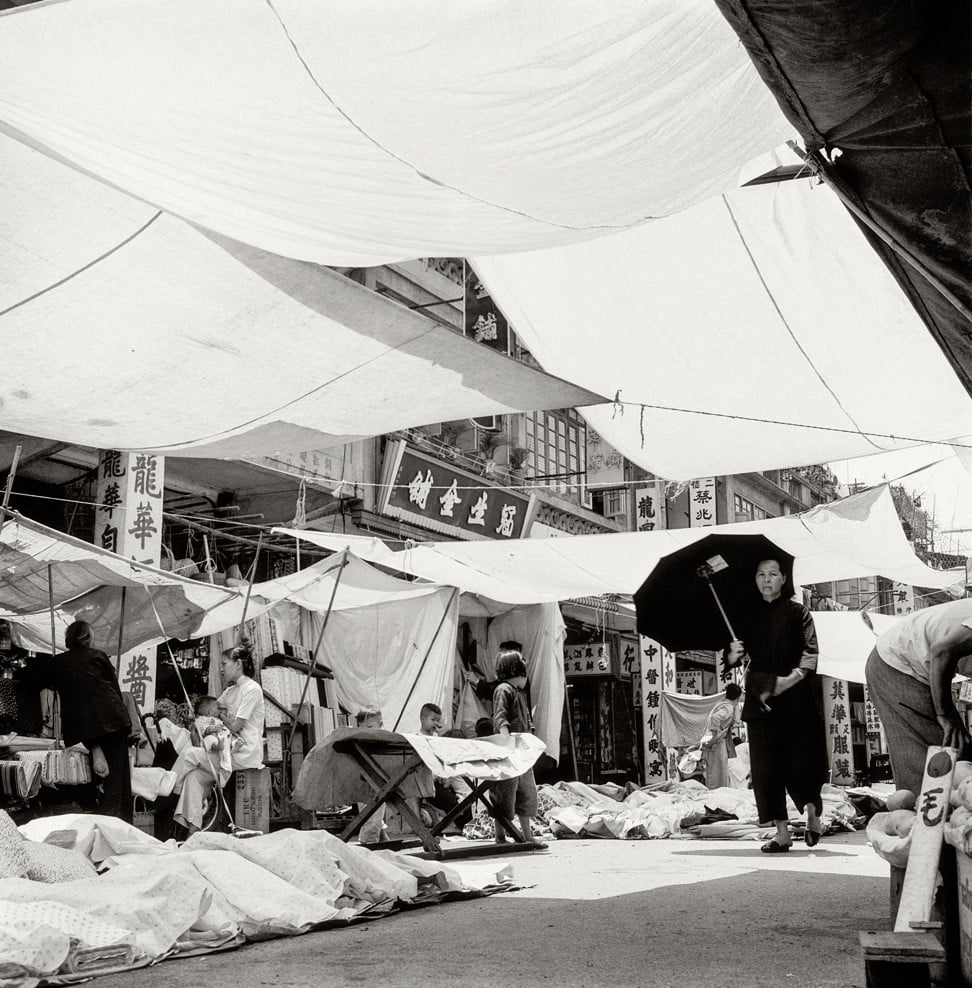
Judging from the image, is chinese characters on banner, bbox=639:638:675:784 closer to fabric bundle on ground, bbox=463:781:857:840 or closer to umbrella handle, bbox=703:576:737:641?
fabric bundle on ground, bbox=463:781:857:840

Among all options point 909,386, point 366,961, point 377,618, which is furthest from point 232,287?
point 377,618

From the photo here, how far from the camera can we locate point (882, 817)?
352 centimetres

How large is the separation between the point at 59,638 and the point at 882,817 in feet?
25.6

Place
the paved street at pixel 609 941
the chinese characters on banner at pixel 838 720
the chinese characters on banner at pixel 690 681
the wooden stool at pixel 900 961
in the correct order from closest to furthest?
the wooden stool at pixel 900 961, the paved street at pixel 609 941, the chinese characters on banner at pixel 690 681, the chinese characters on banner at pixel 838 720

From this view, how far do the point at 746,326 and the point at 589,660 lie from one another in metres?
13.8

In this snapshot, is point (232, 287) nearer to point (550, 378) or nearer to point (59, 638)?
point (550, 378)

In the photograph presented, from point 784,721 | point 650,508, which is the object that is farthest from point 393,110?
point 650,508

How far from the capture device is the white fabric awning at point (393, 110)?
120 inches

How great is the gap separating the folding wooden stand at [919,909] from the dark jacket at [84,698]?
18.4ft

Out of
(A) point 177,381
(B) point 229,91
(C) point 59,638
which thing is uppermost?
(B) point 229,91

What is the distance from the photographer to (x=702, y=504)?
19609 mm

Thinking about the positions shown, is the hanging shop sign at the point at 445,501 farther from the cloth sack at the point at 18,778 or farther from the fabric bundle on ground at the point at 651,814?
the cloth sack at the point at 18,778

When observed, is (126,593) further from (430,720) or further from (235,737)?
(430,720)

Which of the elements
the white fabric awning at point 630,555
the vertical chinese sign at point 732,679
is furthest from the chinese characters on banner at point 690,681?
the white fabric awning at point 630,555
